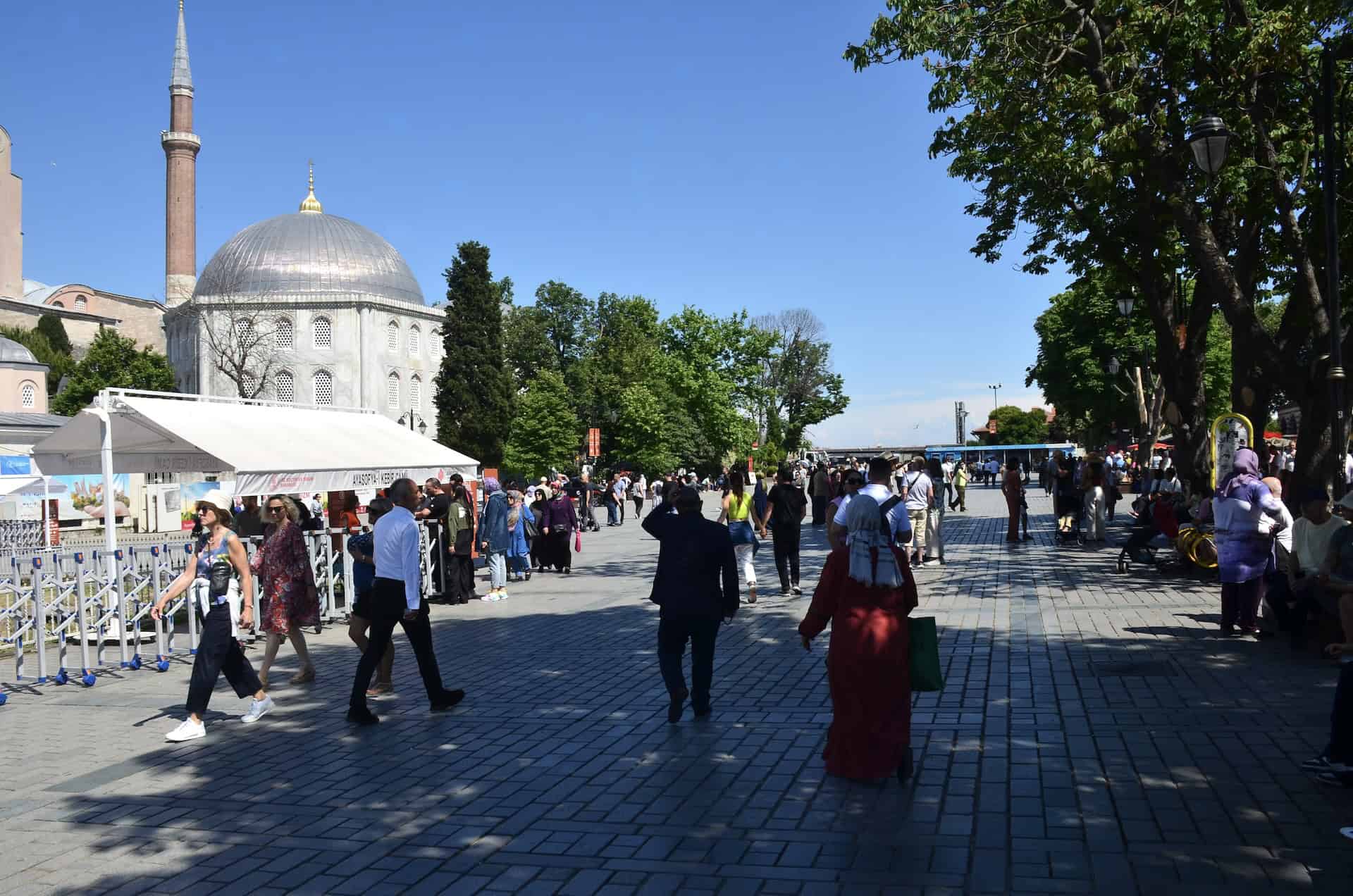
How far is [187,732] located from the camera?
7.99 m

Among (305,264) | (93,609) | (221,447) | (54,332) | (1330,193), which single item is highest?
(305,264)

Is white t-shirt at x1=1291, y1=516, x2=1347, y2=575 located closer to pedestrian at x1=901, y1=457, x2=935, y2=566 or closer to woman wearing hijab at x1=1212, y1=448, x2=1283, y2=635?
woman wearing hijab at x1=1212, y1=448, x2=1283, y2=635

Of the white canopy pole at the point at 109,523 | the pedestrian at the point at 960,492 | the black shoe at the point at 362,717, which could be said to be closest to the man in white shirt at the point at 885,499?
the black shoe at the point at 362,717

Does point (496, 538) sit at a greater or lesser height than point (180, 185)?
lesser

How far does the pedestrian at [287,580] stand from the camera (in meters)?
9.67

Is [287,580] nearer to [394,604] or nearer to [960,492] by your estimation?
[394,604]

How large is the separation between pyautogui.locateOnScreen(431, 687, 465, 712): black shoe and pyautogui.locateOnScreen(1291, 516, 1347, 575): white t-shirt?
22.8ft

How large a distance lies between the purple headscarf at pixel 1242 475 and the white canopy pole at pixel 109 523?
10.7 metres

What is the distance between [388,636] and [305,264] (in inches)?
3170

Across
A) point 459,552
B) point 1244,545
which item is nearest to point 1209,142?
point 1244,545

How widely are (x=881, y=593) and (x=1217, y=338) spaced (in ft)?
193

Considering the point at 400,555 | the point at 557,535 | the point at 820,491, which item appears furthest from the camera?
the point at 820,491

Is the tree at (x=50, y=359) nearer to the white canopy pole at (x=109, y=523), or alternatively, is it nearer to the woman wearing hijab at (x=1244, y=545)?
the white canopy pole at (x=109, y=523)

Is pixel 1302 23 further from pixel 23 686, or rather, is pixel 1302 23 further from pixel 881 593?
pixel 23 686
